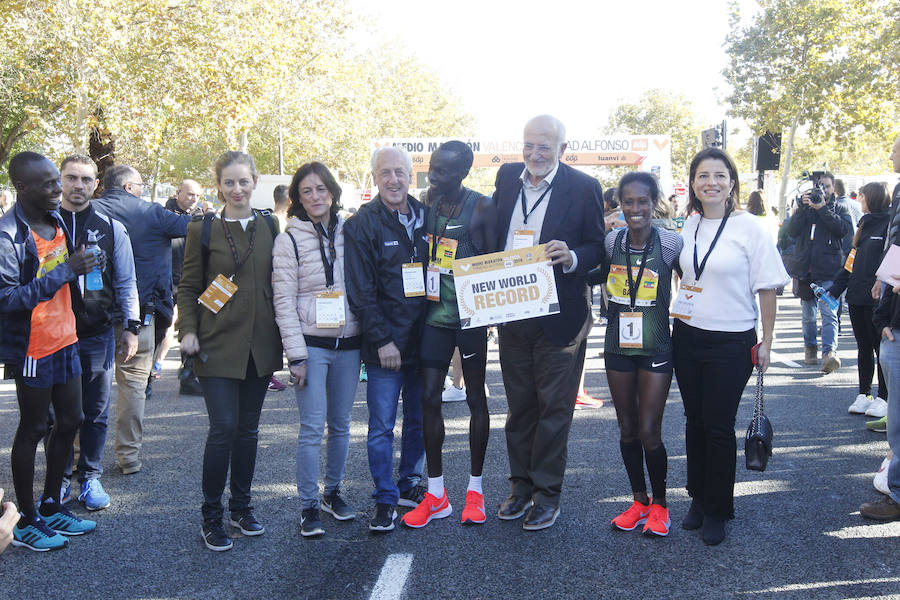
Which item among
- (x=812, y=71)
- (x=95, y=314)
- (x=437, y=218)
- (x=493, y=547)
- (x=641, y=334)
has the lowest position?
(x=493, y=547)

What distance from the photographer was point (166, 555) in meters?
4.08

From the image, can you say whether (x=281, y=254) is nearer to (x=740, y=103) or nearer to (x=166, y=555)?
(x=166, y=555)

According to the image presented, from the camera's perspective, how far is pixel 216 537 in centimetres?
415

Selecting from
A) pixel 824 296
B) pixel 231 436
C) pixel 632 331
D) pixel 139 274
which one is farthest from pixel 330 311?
pixel 824 296

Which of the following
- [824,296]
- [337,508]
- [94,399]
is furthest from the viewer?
[824,296]

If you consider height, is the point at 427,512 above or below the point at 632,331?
below

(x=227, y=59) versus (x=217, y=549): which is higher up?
(x=227, y=59)

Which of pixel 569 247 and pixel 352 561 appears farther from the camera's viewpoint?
pixel 569 247

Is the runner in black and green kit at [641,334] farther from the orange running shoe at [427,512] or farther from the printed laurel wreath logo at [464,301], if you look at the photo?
the orange running shoe at [427,512]

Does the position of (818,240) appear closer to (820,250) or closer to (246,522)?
(820,250)

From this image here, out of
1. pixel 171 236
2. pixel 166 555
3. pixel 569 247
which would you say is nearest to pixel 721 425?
pixel 569 247

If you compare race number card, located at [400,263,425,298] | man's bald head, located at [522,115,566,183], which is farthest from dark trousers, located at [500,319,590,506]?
man's bald head, located at [522,115,566,183]

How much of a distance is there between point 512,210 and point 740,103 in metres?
26.1

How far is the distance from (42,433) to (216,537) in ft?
3.54
